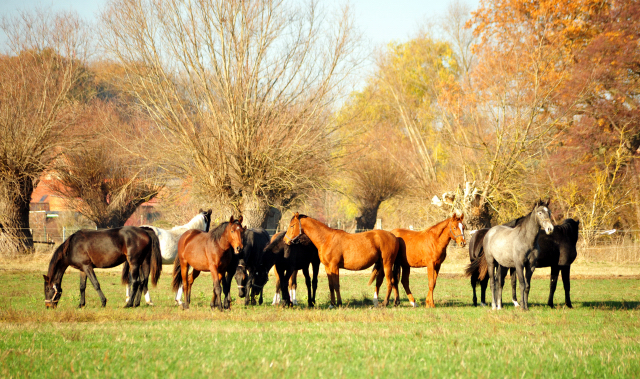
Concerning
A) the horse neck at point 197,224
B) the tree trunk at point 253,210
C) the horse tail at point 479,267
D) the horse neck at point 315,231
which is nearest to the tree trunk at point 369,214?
the tree trunk at point 253,210

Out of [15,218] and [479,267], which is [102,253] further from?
[15,218]

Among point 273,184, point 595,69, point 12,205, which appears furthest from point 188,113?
point 595,69

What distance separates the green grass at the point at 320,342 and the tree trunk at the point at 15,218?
15.0 m

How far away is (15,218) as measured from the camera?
25984 mm

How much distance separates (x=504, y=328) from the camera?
27.9 ft

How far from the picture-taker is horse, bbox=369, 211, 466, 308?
1175cm

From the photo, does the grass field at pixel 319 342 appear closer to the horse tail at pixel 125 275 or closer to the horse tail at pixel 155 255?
the horse tail at pixel 125 275

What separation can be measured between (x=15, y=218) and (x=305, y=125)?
48.5 feet

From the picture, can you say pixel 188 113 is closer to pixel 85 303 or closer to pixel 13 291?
pixel 13 291

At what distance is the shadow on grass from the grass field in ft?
0.32

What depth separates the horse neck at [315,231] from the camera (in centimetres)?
1162

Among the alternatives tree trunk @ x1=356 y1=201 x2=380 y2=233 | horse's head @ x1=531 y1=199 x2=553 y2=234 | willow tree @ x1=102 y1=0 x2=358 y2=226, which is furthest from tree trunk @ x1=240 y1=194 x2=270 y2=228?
tree trunk @ x1=356 y1=201 x2=380 y2=233

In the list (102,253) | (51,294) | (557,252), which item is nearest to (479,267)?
(557,252)

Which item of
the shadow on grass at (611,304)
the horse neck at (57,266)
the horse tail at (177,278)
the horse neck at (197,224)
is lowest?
the shadow on grass at (611,304)
